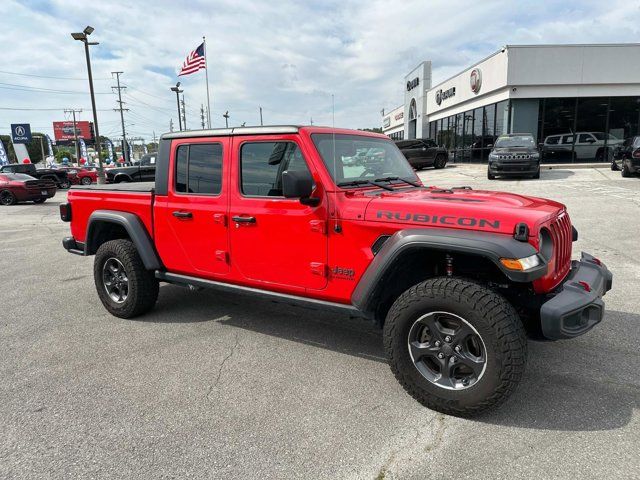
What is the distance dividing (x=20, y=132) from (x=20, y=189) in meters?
31.9

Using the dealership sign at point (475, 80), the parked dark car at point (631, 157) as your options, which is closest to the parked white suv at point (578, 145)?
the parked dark car at point (631, 157)

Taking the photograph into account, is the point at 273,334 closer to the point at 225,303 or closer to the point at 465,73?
the point at 225,303

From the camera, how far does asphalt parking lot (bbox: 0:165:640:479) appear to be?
243 centimetres

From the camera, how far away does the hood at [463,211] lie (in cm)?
271

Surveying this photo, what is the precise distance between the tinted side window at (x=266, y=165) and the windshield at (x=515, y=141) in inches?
629

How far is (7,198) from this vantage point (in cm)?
1839

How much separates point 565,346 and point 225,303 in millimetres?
3399

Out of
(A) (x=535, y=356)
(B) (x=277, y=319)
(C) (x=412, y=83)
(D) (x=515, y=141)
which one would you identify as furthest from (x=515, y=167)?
(C) (x=412, y=83)

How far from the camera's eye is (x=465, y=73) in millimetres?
26859

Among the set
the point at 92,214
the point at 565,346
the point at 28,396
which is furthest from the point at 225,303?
the point at 565,346

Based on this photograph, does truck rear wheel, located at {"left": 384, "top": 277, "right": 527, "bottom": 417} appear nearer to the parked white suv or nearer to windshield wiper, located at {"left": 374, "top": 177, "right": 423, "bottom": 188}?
windshield wiper, located at {"left": 374, "top": 177, "right": 423, "bottom": 188}

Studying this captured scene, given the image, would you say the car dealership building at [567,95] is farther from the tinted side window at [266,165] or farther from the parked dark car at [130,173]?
the tinted side window at [266,165]

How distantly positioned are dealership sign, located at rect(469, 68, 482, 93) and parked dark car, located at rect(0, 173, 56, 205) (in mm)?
22053

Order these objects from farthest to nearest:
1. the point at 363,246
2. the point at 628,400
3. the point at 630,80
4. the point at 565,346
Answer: the point at 630,80
the point at 565,346
the point at 363,246
the point at 628,400
